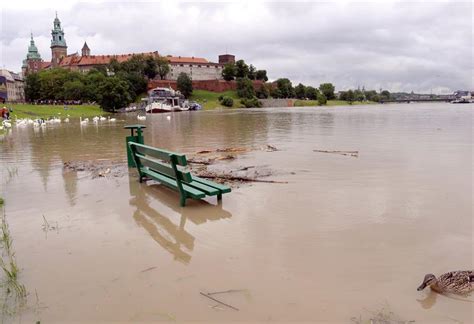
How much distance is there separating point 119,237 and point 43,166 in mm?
9370

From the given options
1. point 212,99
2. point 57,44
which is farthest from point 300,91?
point 57,44

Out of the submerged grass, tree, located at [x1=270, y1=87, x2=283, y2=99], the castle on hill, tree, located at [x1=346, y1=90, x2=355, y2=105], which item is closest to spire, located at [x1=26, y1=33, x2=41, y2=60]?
the castle on hill

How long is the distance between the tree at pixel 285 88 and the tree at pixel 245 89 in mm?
19948

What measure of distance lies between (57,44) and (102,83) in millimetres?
114558

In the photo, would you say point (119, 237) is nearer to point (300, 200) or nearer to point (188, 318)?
point (188, 318)

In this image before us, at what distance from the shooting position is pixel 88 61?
547 feet

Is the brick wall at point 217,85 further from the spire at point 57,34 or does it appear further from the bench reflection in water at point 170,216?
the bench reflection in water at point 170,216

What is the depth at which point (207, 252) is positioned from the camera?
19.0 feet

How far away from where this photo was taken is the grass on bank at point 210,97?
443 feet

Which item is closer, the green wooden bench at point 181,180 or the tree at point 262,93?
the green wooden bench at point 181,180

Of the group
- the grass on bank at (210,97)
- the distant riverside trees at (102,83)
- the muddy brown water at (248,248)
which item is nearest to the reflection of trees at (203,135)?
the muddy brown water at (248,248)

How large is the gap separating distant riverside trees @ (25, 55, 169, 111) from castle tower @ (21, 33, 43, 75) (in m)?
57.3

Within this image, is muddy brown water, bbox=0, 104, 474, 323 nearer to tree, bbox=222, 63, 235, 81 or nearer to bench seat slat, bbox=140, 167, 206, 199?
bench seat slat, bbox=140, 167, 206, 199

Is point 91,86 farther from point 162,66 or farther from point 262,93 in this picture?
point 262,93
